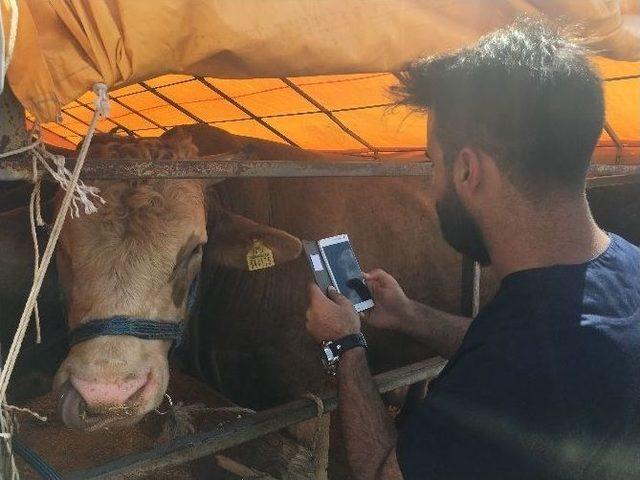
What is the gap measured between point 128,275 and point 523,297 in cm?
147

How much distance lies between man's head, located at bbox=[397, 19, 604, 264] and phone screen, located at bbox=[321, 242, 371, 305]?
26.1 inches

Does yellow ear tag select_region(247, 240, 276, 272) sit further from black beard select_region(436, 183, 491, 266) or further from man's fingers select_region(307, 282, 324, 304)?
black beard select_region(436, 183, 491, 266)

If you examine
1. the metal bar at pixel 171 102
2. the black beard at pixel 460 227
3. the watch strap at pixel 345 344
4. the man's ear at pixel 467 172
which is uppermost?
the metal bar at pixel 171 102

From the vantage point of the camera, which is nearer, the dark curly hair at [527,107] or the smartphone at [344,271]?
the dark curly hair at [527,107]

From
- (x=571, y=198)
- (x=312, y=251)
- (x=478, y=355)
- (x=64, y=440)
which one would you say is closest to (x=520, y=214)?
(x=571, y=198)

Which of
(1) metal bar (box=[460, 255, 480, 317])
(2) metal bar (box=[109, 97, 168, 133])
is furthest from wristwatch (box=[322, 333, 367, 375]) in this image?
(2) metal bar (box=[109, 97, 168, 133])

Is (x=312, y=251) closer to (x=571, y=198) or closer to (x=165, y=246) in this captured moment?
(x=165, y=246)

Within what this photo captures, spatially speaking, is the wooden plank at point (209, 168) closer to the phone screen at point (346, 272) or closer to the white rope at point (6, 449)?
the phone screen at point (346, 272)

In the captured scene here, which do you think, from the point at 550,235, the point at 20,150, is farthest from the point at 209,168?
the point at 550,235

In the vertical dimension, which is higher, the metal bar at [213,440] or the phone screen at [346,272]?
the phone screen at [346,272]

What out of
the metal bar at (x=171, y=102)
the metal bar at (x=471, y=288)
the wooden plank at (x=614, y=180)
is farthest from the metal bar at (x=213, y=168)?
the metal bar at (x=171, y=102)

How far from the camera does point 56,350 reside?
3279 millimetres

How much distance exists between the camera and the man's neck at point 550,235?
1.58 m

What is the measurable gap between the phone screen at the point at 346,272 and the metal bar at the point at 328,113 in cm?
177
